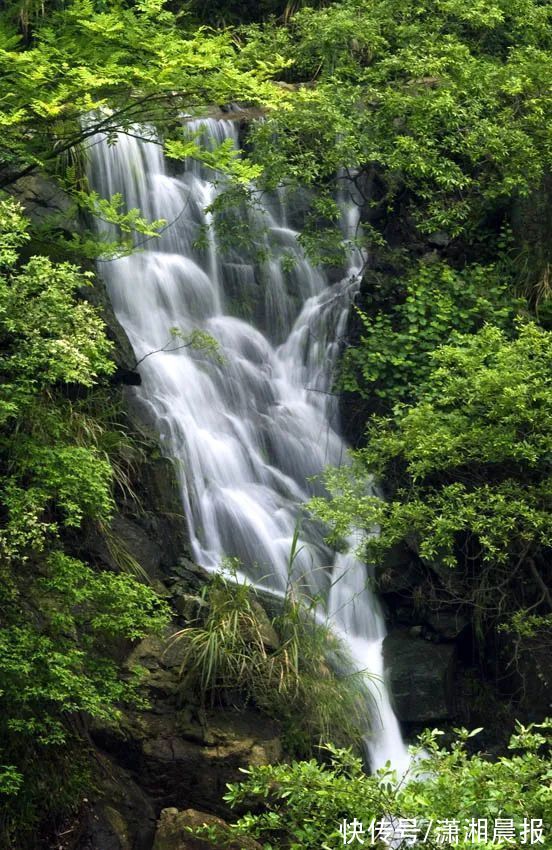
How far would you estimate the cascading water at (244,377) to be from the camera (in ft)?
37.9

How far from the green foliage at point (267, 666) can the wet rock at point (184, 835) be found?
3.67ft

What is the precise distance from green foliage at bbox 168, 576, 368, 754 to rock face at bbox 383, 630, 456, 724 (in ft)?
3.71

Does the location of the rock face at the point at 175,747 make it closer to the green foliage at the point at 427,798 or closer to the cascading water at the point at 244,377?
the cascading water at the point at 244,377

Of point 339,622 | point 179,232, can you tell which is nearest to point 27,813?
point 339,622

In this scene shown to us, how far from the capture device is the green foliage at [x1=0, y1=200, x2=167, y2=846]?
7.39 metres

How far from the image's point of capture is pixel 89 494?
7965 millimetres

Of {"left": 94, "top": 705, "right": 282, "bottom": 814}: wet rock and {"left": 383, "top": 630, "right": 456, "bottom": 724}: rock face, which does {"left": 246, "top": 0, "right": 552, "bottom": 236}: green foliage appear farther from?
{"left": 94, "top": 705, "right": 282, "bottom": 814}: wet rock

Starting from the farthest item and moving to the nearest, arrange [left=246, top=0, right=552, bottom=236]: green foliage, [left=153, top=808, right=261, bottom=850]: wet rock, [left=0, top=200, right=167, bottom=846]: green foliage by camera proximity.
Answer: [left=246, top=0, right=552, bottom=236]: green foliage
[left=153, top=808, right=261, bottom=850]: wet rock
[left=0, top=200, right=167, bottom=846]: green foliage

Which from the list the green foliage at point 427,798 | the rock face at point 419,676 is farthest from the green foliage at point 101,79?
the rock face at point 419,676

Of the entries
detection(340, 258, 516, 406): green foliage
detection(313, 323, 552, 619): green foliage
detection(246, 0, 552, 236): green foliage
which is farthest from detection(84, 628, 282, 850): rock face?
detection(246, 0, 552, 236): green foliage

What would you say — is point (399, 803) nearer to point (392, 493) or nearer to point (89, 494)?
point (89, 494)

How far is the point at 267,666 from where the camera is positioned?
9.52 m

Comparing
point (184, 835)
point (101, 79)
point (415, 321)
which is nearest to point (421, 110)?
point (415, 321)

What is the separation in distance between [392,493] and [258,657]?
3787 millimetres
